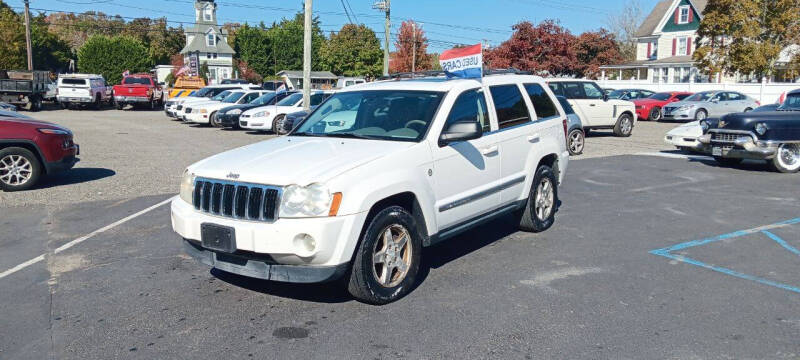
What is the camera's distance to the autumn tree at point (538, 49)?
140 ft

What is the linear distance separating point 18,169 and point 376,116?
709 centimetres

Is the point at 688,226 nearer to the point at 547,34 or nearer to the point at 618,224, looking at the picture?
the point at 618,224

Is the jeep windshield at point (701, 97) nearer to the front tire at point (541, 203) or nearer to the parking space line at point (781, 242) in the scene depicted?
the parking space line at point (781, 242)

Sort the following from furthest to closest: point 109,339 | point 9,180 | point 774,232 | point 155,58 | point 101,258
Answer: point 155,58 → point 9,180 → point 774,232 → point 101,258 → point 109,339

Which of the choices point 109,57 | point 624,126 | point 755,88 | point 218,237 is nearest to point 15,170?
point 218,237

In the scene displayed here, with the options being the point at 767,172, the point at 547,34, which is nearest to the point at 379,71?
the point at 547,34

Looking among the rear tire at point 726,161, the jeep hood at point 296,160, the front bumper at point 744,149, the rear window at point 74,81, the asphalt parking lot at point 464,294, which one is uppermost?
the rear window at point 74,81

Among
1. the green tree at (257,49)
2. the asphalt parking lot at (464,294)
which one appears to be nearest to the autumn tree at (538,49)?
the asphalt parking lot at (464,294)

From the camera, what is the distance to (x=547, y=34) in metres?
42.8

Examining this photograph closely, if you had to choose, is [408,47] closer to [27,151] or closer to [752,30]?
[752,30]

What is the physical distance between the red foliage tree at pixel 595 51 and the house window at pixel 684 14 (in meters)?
5.59

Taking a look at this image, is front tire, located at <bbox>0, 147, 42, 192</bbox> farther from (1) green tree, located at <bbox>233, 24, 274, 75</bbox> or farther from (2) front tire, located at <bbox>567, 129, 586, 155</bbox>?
(1) green tree, located at <bbox>233, 24, 274, 75</bbox>

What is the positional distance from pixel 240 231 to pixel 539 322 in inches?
90.2

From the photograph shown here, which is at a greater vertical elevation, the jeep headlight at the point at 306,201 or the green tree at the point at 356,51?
the green tree at the point at 356,51
